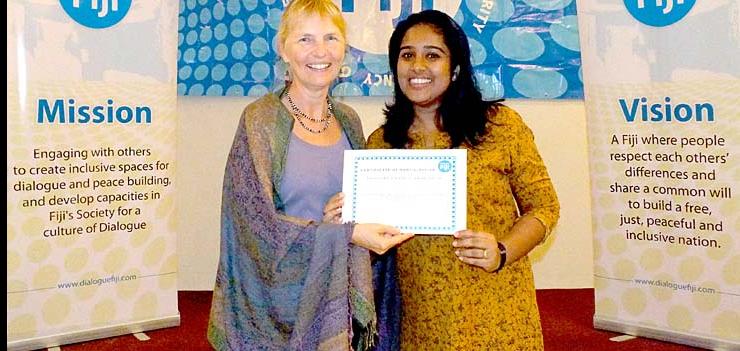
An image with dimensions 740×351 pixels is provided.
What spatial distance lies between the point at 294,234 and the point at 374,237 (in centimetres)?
22

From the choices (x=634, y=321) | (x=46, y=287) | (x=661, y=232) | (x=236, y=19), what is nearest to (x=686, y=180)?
(x=661, y=232)

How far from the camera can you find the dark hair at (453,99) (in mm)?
2141

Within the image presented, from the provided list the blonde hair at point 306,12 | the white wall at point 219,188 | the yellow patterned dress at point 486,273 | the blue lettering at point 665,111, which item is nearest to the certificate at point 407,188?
the yellow patterned dress at point 486,273

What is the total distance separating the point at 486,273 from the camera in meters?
2.11

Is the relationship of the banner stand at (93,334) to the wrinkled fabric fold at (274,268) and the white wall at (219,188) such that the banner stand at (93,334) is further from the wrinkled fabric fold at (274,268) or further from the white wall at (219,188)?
the wrinkled fabric fold at (274,268)

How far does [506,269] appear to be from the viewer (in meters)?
2.13

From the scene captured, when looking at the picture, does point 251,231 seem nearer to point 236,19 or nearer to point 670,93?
point 670,93

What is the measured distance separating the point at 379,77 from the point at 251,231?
306 centimetres

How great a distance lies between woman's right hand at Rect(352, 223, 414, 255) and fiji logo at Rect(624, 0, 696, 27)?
2.43 m

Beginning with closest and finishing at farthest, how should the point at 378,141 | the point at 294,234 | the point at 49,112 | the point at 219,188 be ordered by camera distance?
the point at 294,234 → the point at 378,141 → the point at 49,112 → the point at 219,188

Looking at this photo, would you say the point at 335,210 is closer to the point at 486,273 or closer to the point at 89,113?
the point at 486,273

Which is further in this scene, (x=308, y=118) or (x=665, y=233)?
(x=665, y=233)

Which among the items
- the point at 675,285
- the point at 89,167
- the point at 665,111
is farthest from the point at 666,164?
the point at 89,167

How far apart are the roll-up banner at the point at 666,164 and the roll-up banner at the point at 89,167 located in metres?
2.40
